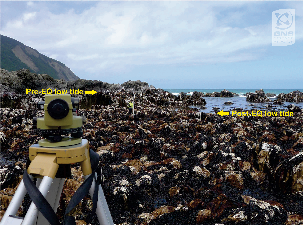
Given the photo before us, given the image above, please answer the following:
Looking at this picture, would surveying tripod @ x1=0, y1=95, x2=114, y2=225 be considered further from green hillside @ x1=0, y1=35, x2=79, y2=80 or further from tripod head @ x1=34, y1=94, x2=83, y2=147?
green hillside @ x1=0, y1=35, x2=79, y2=80

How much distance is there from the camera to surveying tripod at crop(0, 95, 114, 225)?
1283mm

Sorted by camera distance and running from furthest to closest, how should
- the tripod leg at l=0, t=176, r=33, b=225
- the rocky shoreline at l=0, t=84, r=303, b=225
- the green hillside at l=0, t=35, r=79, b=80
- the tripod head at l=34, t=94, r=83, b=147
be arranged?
the green hillside at l=0, t=35, r=79, b=80 → the rocky shoreline at l=0, t=84, r=303, b=225 → the tripod head at l=34, t=94, r=83, b=147 → the tripod leg at l=0, t=176, r=33, b=225

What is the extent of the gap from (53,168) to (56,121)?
0.38m

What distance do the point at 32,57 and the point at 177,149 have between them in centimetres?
18822

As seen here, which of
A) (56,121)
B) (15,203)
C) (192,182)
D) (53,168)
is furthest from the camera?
(192,182)

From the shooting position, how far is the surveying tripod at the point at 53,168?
1283mm

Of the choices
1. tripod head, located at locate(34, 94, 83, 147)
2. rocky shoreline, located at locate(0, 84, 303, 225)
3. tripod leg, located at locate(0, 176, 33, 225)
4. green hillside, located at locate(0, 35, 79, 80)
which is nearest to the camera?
tripod leg, located at locate(0, 176, 33, 225)

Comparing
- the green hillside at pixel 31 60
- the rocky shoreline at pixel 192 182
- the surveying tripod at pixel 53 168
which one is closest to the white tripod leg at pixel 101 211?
the surveying tripod at pixel 53 168

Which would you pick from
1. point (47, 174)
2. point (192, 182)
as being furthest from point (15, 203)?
point (192, 182)

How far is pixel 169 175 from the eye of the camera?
524 cm

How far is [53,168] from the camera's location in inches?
56.9

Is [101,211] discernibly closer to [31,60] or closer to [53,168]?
[53,168]

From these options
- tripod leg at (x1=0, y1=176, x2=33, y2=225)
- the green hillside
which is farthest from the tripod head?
the green hillside

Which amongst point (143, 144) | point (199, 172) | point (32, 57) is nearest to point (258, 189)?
point (199, 172)
